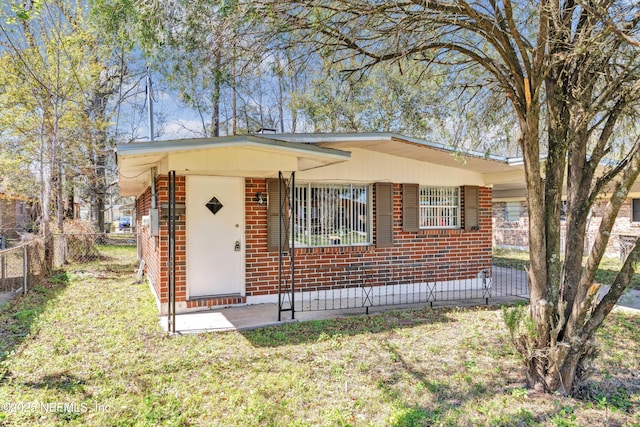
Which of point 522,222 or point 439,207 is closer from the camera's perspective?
point 439,207

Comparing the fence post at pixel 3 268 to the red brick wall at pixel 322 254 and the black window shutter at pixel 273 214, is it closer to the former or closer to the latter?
the red brick wall at pixel 322 254

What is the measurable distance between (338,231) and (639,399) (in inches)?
201

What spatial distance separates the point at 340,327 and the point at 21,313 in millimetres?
5238

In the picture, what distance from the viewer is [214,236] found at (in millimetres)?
6793

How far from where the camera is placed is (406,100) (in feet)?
41.3

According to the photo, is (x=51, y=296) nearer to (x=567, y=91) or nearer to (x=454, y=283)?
(x=454, y=283)

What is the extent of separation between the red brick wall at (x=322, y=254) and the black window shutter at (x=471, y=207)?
20cm

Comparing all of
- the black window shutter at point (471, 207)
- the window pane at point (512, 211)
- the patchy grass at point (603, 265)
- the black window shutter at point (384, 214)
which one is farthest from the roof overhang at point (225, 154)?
the window pane at point (512, 211)

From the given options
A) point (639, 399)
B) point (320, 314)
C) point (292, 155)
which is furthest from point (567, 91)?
point (320, 314)

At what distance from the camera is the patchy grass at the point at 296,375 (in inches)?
131

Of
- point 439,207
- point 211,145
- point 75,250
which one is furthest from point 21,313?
point 439,207

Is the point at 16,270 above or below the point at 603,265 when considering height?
above

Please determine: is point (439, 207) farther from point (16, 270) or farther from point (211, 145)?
point (16, 270)

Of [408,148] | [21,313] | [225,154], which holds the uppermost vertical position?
[408,148]
